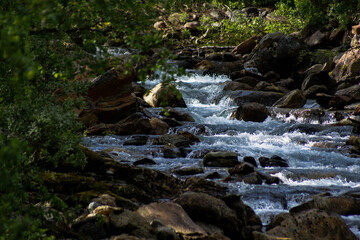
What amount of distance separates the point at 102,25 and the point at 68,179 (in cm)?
361

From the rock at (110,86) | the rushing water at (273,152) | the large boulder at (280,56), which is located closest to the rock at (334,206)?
the rushing water at (273,152)

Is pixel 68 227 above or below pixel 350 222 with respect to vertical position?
above

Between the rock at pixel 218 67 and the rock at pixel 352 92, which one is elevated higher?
the rock at pixel 352 92

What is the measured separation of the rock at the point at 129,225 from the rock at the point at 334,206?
12.6 ft

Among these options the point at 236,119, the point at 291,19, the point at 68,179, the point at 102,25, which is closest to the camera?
the point at 102,25

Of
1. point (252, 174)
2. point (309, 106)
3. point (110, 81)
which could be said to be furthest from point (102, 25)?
point (309, 106)

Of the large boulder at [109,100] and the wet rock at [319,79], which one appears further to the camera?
the wet rock at [319,79]

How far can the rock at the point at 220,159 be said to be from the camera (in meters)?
13.2

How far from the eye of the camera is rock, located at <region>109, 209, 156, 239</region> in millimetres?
6039

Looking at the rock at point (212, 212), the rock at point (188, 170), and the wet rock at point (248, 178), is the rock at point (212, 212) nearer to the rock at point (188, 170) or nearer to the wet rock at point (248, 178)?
the wet rock at point (248, 178)

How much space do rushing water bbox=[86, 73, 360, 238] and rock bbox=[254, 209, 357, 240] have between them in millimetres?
803

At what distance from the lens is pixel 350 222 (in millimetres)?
8172

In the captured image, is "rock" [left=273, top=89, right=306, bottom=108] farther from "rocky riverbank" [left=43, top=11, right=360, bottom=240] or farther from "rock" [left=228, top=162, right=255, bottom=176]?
"rock" [left=228, top=162, right=255, bottom=176]

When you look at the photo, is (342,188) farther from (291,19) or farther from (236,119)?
(291,19)
